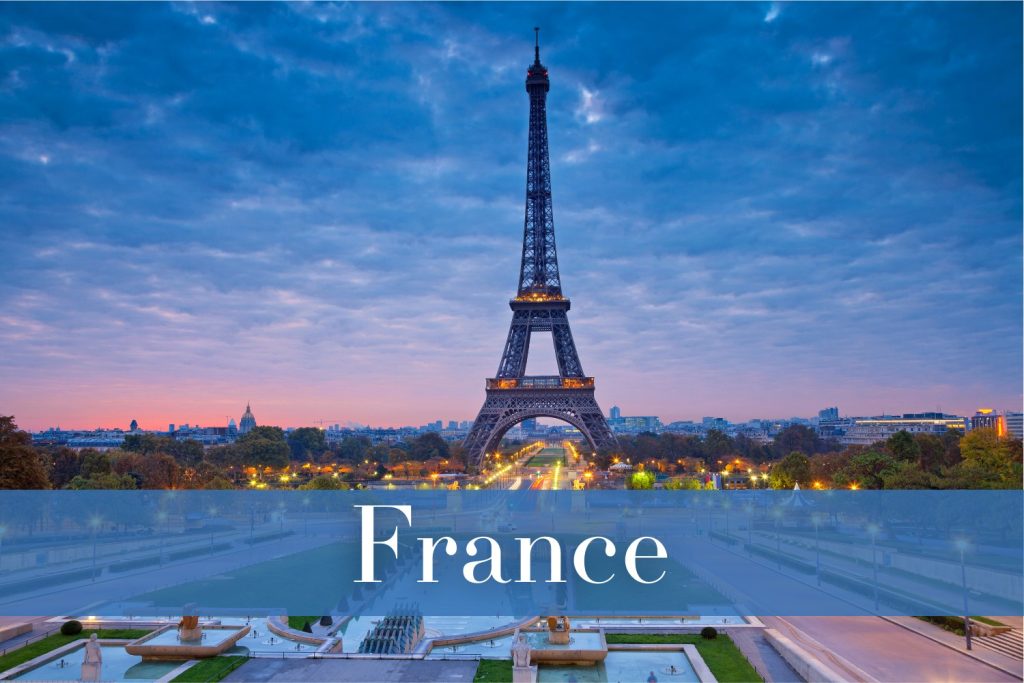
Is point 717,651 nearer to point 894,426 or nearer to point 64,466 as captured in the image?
point 64,466

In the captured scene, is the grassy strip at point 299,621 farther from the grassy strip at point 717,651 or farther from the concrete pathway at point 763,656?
the concrete pathway at point 763,656

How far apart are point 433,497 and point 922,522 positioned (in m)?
21.1

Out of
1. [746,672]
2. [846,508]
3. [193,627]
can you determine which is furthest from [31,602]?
[846,508]

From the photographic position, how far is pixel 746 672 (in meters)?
15.7

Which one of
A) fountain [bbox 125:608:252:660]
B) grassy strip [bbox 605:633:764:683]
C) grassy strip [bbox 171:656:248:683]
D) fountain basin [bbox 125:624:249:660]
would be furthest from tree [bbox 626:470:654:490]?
grassy strip [bbox 171:656:248:683]

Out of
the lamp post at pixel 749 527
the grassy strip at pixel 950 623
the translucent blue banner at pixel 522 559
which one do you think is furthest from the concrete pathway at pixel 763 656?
the lamp post at pixel 749 527

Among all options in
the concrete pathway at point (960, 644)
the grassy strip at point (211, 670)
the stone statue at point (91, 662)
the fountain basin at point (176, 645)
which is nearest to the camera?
the stone statue at point (91, 662)

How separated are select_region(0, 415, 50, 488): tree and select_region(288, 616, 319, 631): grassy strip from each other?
13288 mm

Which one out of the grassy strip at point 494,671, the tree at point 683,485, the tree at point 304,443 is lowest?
the grassy strip at point 494,671

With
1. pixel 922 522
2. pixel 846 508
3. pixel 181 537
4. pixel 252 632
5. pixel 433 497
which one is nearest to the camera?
pixel 252 632

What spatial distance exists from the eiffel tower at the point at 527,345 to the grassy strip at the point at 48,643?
3312cm

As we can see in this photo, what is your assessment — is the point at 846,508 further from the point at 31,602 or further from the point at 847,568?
the point at 31,602

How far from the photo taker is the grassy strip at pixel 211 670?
51.6 ft

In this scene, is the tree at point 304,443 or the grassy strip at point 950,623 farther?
the tree at point 304,443
